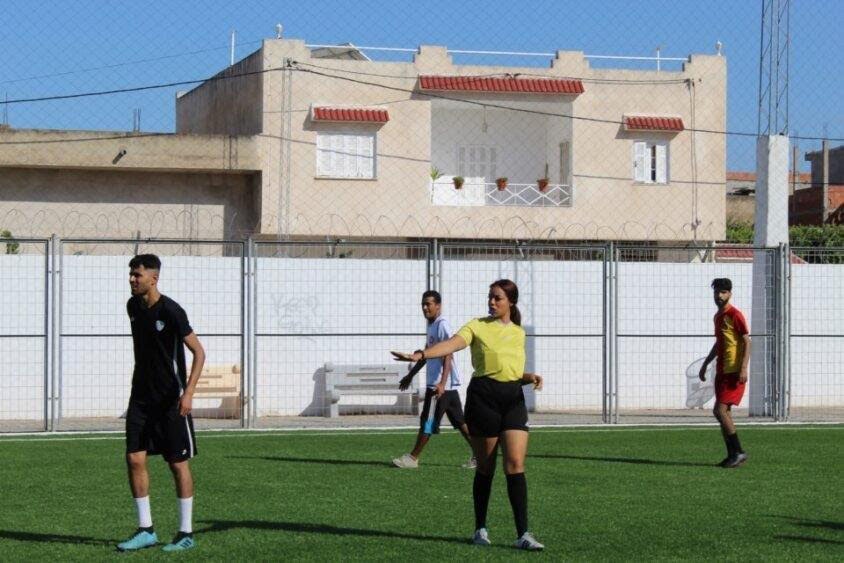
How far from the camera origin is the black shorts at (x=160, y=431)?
379 inches

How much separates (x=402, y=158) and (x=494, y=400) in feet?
93.1

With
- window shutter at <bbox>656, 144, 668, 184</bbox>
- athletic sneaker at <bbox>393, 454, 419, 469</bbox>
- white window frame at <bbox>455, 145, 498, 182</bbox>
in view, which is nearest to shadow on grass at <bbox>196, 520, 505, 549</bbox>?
athletic sneaker at <bbox>393, 454, 419, 469</bbox>

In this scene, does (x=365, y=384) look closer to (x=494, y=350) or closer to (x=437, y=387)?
(x=437, y=387)

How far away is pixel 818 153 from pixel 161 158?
160 feet

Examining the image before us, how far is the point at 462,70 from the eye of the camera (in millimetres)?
38031

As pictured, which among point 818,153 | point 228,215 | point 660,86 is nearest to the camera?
point 228,215

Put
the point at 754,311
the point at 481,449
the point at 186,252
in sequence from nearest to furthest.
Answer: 1. the point at 481,449
2. the point at 754,311
3. the point at 186,252

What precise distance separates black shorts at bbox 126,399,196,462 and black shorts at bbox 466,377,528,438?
6.37 ft

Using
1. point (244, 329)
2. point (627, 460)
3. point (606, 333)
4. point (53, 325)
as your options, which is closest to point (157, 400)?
point (627, 460)

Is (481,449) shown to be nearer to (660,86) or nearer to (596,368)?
(596,368)

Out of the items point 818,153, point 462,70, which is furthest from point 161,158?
point 818,153

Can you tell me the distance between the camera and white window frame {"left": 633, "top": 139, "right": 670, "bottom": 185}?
39.6 meters

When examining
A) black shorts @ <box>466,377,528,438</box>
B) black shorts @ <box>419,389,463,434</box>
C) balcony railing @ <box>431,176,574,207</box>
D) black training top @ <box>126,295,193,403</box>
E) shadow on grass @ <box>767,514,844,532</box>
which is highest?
balcony railing @ <box>431,176,574,207</box>

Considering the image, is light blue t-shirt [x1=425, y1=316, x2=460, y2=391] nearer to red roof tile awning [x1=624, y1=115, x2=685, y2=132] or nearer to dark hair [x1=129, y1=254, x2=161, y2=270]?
dark hair [x1=129, y1=254, x2=161, y2=270]
